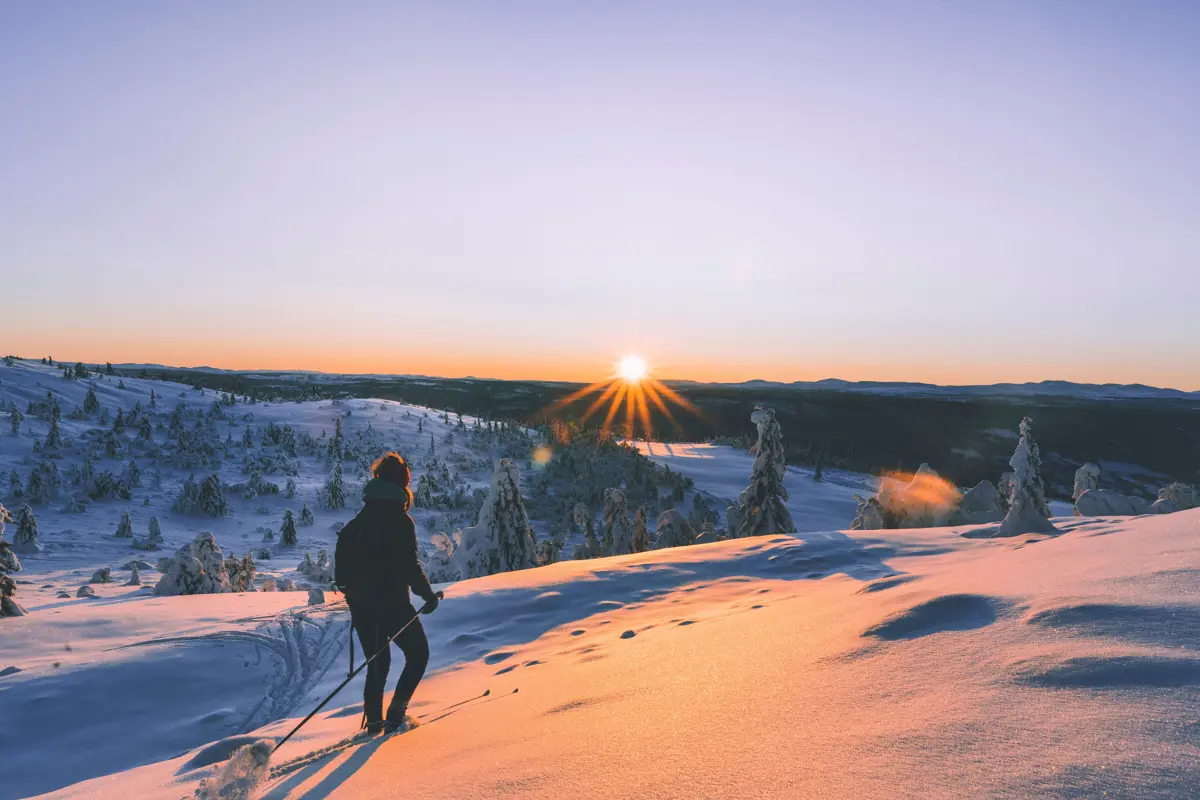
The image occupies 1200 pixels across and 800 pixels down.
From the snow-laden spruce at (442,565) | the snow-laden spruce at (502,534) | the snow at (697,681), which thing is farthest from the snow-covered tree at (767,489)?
the snow-laden spruce at (442,565)

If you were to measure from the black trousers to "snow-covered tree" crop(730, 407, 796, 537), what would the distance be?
16.1m

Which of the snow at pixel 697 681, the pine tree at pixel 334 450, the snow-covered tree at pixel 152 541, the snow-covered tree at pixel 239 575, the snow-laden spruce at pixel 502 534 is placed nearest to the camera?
the snow at pixel 697 681

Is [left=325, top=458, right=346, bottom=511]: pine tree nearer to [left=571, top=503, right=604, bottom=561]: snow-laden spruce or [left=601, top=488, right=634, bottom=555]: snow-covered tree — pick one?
[left=571, top=503, right=604, bottom=561]: snow-laden spruce

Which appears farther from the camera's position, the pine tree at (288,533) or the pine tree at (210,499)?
the pine tree at (210,499)

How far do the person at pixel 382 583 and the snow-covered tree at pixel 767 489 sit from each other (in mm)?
16075

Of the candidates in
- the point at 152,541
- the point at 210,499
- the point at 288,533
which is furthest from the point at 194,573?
the point at 210,499

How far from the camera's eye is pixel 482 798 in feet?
7.79

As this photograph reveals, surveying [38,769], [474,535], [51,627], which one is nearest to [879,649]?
[38,769]

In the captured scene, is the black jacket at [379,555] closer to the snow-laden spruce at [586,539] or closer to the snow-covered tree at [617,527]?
the snow-laden spruce at [586,539]

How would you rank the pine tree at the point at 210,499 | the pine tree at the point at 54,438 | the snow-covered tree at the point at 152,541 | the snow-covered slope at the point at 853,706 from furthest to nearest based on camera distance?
the pine tree at the point at 54,438, the pine tree at the point at 210,499, the snow-covered tree at the point at 152,541, the snow-covered slope at the point at 853,706

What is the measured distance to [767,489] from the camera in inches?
784

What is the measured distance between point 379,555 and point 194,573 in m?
10.0

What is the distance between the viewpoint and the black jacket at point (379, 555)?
15.0ft

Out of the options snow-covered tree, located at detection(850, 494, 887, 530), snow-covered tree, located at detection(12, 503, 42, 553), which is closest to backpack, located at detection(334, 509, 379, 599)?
snow-covered tree, located at detection(850, 494, 887, 530)
